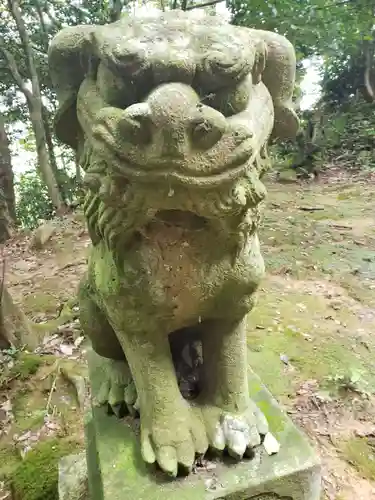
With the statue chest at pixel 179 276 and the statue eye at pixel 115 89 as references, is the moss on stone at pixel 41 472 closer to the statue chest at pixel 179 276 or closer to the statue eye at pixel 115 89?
the statue chest at pixel 179 276

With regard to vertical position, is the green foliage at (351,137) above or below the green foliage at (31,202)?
above

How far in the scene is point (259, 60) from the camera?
2.94 ft

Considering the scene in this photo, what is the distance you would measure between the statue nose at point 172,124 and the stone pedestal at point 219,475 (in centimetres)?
74

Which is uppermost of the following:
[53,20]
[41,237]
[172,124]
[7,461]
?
[53,20]

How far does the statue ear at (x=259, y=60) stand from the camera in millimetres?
885

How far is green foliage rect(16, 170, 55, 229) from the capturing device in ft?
22.2

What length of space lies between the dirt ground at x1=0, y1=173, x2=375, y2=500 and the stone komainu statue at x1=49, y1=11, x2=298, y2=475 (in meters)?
0.78

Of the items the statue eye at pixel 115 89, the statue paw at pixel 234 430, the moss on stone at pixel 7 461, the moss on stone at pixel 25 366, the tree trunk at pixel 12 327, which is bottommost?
the moss on stone at pixel 7 461

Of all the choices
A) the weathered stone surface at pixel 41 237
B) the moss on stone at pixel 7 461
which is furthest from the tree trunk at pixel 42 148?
the moss on stone at pixel 7 461

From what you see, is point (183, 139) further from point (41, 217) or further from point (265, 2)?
point (41, 217)

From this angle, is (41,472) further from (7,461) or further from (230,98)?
(230,98)

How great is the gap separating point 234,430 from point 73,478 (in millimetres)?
785

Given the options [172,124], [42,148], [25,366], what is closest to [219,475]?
[172,124]

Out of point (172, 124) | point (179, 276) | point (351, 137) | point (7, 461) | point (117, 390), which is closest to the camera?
point (172, 124)
